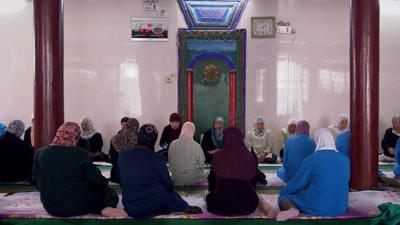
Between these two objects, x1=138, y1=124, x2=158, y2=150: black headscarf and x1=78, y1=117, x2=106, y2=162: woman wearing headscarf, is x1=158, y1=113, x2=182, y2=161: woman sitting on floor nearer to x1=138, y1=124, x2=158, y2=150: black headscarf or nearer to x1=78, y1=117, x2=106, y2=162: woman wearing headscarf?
x1=78, y1=117, x2=106, y2=162: woman wearing headscarf

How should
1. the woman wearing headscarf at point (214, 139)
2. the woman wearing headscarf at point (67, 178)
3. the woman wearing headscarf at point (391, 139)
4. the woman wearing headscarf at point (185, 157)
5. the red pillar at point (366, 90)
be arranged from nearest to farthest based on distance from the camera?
the woman wearing headscarf at point (67, 178) < the red pillar at point (366, 90) < the woman wearing headscarf at point (185, 157) < the woman wearing headscarf at point (214, 139) < the woman wearing headscarf at point (391, 139)

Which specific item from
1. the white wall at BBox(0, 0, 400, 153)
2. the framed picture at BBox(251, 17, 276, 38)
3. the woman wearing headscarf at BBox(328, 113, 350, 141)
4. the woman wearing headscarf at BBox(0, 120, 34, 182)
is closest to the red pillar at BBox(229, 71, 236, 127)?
the white wall at BBox(0, 0, 400, 153)

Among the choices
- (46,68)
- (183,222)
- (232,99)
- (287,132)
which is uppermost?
(46,68)

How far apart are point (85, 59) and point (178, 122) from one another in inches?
73.4

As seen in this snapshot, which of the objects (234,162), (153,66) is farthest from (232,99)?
(234,162)

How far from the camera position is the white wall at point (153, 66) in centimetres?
665

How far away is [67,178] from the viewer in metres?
3.06

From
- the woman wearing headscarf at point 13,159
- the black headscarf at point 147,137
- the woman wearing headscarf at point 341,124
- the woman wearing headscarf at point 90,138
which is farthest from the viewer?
the woman wearing headscarf at point 341,124

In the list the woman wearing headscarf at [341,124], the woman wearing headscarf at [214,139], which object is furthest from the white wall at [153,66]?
the woman wearing headscarf at [214,139]

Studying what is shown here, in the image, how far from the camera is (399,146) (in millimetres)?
4422

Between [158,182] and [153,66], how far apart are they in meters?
3.77

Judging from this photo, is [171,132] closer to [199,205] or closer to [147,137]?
[199,205]

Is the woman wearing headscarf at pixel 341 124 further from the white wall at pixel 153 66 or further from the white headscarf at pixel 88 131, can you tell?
the white headscarf at pixel 88 131

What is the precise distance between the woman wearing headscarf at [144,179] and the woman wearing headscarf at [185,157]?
41.4 inches
